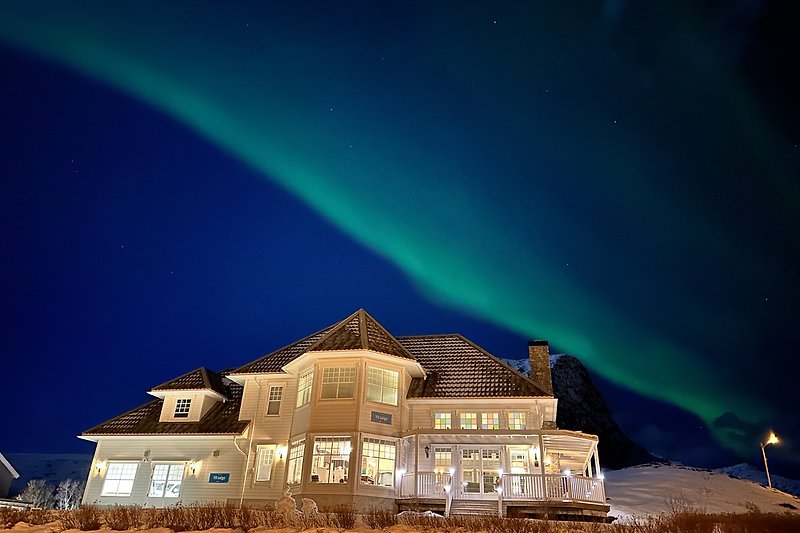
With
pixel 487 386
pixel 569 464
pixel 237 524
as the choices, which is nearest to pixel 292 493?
pixel 487 386

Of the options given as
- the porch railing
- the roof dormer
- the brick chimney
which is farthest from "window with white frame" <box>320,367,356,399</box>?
the brick chimney

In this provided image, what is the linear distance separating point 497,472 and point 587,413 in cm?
4771

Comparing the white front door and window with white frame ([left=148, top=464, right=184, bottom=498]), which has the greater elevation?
the white front door

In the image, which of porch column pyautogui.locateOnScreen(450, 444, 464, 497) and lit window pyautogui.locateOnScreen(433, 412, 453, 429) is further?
lit window pyautogui.locateOnScreen(433, 412, 453, 429)

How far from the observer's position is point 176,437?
2952 cm

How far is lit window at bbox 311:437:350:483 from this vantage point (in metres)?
24.8

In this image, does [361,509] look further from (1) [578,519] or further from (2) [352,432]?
(1) [578,519]

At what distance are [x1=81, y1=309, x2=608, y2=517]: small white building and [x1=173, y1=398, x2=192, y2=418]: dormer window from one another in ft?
0.21

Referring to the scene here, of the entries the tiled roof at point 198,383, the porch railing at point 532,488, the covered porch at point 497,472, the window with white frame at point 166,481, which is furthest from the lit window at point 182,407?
the porch railing at point 532,488

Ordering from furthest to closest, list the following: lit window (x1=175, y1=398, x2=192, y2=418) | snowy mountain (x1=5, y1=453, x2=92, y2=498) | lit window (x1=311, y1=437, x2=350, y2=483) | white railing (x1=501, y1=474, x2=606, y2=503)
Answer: snowy mountain (x1=5, y1=453, x2=92, y2=498) → lit window (x1=175, y1=398, x2=192, y2=418) → lit window (x1=311, y1=437, x2=350, y2=483) → white railing (x1=501, y1=474, x2=606, y2=503)

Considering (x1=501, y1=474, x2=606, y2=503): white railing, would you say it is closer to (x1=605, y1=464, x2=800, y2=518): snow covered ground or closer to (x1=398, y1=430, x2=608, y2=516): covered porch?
(x1=398, y1=430, x2=608, y2=516): covered porch

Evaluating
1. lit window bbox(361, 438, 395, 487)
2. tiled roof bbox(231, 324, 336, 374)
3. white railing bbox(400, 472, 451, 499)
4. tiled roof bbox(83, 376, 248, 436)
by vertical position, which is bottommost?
white railing bbox(400, 472, 451, 499)

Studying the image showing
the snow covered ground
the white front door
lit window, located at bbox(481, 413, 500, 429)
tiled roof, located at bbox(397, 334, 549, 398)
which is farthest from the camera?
the snow covered ground

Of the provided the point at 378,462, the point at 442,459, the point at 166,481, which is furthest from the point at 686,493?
the point at 166,481
